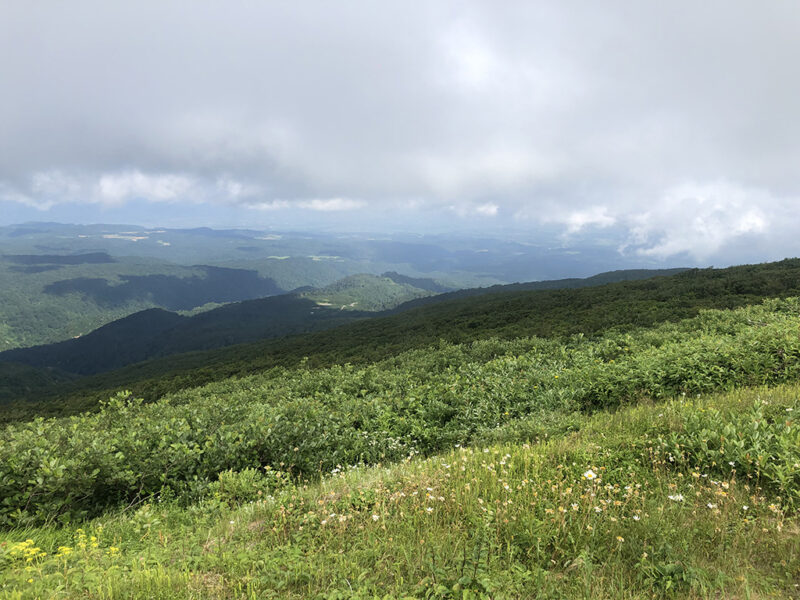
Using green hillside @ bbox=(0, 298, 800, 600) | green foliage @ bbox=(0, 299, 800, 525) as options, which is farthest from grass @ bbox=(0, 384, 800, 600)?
green foliage @ bbox=(0, 299, 800, 525)

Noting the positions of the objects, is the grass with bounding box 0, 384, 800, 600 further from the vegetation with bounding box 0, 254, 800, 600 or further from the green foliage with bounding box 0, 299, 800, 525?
the green foliage with bounding box 0, 299, 800, 525

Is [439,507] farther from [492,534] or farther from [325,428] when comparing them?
[325,428]

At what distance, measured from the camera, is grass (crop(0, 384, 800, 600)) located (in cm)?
294

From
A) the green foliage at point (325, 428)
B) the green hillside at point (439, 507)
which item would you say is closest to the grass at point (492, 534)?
the green hillside at point (439, 507)

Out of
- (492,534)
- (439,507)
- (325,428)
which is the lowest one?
(325,428)

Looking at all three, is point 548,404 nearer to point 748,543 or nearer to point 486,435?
point 486,435

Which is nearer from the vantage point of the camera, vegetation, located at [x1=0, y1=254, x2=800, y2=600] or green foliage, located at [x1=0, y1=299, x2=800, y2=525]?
vegetation, located at [x1=0, y1=254, x2=800, y2=600]

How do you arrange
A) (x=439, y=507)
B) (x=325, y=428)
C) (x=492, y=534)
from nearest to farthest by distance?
1. (x=492, y=534)
2. (x=439, y=507)
3. (x=325, y=428)

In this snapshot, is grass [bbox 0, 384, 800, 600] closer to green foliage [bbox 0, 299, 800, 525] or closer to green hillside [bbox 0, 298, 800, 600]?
green hillside [bbox 0, 298, 800, 600]

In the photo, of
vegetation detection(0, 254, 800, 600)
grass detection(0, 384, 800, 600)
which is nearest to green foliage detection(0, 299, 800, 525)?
vegetation detection(0, 254, 800, 600)

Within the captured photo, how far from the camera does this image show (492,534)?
3514 mm

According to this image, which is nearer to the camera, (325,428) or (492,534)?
(492,534)

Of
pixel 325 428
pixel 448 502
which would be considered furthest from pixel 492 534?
pixel 325 428

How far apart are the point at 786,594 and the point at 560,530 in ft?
5.32
